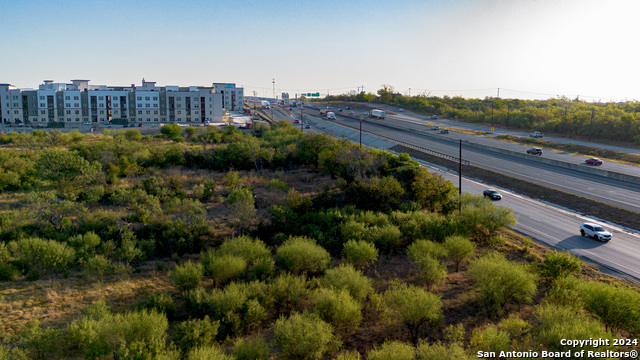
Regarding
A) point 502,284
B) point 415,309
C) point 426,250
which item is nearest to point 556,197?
point 426,250

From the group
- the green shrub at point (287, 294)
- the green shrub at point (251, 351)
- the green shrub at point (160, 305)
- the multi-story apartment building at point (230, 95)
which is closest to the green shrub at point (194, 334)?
the green shrub at point (251, 351)

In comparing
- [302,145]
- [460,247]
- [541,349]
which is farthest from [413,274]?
[302,145]

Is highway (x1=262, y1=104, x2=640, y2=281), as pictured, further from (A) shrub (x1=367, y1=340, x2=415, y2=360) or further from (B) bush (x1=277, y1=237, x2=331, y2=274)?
(A) shrub (x1=367, y1=340, x2=415, y2=360)

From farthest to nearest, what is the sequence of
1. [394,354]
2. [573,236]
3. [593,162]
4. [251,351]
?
1. [593,162]
2. [573,236]
3. [251,351]
4. [394,354]

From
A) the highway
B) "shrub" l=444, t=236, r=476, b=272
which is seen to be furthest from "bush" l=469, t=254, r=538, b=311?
the highway

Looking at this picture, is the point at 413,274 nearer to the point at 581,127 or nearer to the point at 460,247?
the point at 460,247

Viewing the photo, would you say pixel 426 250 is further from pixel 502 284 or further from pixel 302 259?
pixel 302 259
